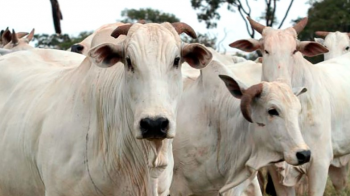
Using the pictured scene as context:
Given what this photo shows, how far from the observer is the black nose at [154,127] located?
4707 millimetres

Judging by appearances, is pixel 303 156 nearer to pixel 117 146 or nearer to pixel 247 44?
pixel 117 146

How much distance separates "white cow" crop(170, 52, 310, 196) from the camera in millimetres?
7176

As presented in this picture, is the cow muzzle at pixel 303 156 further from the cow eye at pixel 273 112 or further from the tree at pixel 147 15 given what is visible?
the tree at pixel 147 15

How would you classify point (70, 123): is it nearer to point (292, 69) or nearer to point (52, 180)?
point (52, 180)

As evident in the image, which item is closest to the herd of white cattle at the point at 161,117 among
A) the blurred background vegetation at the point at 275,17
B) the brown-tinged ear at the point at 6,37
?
the brown-tinged ear at the point at 6,37

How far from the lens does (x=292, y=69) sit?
8.66 m

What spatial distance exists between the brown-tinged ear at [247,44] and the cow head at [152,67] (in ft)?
12.0

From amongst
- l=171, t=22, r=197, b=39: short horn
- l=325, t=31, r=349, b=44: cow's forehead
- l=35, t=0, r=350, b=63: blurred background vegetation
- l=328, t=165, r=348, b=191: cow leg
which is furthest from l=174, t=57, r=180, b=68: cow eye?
l=35, t=0, r=350, b=63: blurred background vegetation

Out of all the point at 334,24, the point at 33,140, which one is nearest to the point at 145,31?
the point at 33,140

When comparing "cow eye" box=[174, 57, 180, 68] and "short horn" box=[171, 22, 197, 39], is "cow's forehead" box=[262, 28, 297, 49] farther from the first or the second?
"cow eye" box=[174, 57, 180, 68]

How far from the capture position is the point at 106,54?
5250 mm

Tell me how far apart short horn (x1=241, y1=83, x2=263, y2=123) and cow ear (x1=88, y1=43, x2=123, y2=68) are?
212cm

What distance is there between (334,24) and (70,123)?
30876mm

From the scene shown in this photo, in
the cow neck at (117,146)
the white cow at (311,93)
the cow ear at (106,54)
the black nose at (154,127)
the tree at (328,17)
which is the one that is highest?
the cow ear at (106,54)
